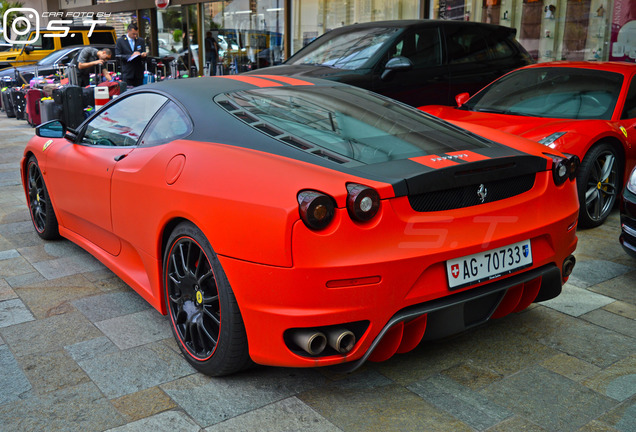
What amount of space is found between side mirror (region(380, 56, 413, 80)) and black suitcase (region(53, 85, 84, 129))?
5.51 meters

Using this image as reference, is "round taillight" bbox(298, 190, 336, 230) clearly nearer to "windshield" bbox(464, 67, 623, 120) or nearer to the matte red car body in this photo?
the matte red car body

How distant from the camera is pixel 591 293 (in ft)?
12.9

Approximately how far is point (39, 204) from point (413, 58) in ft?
14.8

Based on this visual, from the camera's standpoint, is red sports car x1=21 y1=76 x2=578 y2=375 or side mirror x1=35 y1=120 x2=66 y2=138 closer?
red sports car x1=21 y1=76 x2=578 y2=375

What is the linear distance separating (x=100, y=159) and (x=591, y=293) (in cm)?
301

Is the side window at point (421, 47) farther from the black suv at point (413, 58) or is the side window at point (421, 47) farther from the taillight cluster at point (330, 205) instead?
the taillight cluster at point (330, 205)

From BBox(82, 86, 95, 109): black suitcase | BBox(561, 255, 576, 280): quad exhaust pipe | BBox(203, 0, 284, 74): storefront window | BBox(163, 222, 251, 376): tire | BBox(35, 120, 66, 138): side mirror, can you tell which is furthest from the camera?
BBox(203, 0, 284, 74): storefront window

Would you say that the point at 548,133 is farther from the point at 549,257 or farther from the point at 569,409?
the point at 569,409

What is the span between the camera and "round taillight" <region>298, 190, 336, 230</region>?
2367 millimetres

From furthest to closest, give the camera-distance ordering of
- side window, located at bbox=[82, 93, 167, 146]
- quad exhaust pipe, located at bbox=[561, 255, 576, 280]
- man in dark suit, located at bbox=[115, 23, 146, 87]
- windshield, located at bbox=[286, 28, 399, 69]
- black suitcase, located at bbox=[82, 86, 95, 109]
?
1. man in dark suit, located at bbox=[115, 23, 146, 87]
2. black suitcase, located at bbox=[82, 86, 95, 109]
3. windshield, located at bbox=[286, 28, 399, 69]
4. side window, located at bbox=[82, 93, 167, 146]
5. quad exhaust pipe, located at bbox=[561, 255, 576, 280]

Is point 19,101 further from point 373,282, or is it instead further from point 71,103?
point 373,282

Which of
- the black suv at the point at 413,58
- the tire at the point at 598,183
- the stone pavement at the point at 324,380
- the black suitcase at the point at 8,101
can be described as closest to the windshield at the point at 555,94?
the tire at the point at 598,183

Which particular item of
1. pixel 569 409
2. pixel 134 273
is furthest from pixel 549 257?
pixel 134 273

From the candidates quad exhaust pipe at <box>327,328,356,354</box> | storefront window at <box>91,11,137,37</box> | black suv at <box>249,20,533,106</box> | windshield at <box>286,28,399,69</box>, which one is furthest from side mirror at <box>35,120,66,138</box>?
storefront window at <box>91,11,137,37</box>
